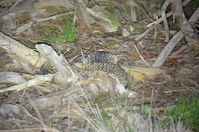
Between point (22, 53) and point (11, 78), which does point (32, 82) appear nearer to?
point (11, 78)

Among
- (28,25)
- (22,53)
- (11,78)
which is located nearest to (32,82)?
(11,78)

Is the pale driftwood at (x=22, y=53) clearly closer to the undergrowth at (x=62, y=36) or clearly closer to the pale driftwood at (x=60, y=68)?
the pale driftwood at (x=60, y=68)

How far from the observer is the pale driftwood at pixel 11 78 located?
67.4 inches

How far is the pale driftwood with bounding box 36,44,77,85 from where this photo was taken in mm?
1735

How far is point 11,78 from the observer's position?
5.65ft

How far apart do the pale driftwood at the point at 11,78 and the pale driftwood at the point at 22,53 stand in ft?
0.45

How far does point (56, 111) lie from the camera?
1.48m

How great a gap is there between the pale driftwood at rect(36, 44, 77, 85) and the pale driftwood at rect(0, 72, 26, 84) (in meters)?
0.25

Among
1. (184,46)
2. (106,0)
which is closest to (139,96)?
(184,46)

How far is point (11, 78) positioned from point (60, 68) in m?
0.37

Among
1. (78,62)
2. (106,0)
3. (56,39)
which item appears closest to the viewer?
(78,62)

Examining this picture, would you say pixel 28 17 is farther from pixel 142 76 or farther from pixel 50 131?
pixel 50 131

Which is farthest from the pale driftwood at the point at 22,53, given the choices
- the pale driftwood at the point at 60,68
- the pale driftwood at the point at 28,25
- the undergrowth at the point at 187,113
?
the undergrowth at the point at 187,113

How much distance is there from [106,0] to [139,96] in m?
1.53
